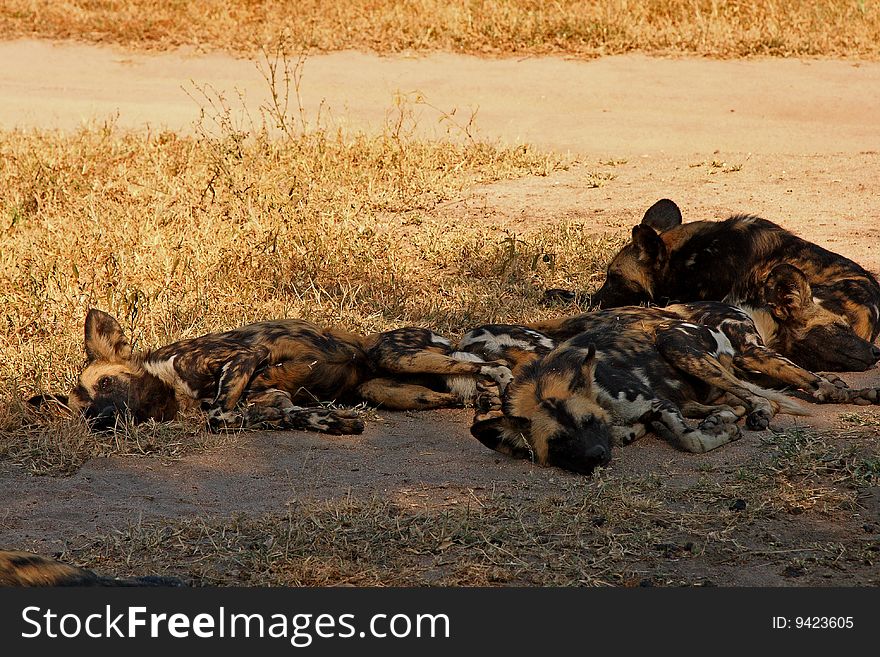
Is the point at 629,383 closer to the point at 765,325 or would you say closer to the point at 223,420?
the point at 765,325

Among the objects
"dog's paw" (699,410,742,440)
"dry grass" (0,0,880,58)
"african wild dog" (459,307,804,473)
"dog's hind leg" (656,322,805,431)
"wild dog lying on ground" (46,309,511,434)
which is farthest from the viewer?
"dry grass" (0,0,880,58)

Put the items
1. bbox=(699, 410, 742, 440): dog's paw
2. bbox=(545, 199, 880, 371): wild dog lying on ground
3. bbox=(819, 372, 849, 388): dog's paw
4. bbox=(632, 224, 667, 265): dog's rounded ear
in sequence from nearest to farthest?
bbox=(699, 410, 742, 440): dog's paw
bbox=(819, 372, 849, 388): dog's paw
bbox=(545, 199, 880, 371): wild dog lying on ground
bbox=(632, 224, 667, 265): dog's rounded ear

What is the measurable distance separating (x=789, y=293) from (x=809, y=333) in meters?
0.22

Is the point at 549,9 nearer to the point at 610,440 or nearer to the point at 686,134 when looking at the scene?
the point at 686,134

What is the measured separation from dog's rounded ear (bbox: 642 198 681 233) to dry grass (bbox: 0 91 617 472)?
0.59 meters

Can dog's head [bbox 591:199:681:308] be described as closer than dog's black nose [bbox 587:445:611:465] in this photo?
No

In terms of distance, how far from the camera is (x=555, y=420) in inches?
205

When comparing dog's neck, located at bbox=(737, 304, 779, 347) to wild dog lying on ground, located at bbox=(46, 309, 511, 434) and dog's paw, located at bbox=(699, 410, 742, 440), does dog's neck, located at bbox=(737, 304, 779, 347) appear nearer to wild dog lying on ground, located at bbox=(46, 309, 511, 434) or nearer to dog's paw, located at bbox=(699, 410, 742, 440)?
dog's paw, located at bbox=(699, 410, 742, 440)

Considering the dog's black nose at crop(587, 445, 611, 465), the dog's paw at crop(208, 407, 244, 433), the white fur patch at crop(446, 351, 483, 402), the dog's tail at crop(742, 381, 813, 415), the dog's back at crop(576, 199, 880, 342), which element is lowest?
the dog's paw at crop(208, 407, 244, 433)

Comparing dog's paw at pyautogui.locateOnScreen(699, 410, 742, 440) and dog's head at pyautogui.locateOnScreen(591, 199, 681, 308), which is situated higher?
dog's head at pyautogui.locateOnScreen(591, 199, 681, 308)

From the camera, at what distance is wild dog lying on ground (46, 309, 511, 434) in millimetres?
5719

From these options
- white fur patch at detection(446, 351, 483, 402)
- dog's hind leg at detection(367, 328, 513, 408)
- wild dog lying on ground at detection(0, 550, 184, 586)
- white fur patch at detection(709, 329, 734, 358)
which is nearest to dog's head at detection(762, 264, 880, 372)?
white fur patch at detection(709, 329, 734, 358)

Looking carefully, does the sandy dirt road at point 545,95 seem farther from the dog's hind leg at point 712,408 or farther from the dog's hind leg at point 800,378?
the dog's hind leg at point 712,408

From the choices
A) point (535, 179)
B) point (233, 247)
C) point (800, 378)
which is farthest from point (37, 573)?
point (535, 179)
